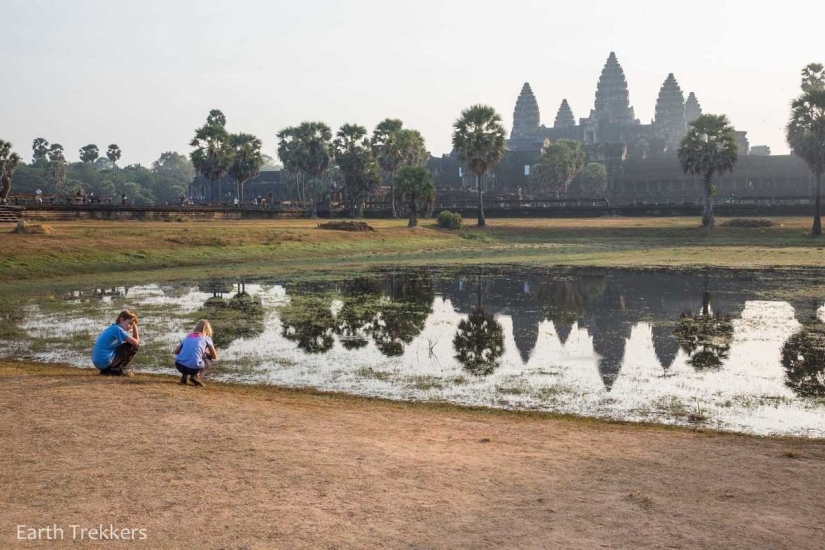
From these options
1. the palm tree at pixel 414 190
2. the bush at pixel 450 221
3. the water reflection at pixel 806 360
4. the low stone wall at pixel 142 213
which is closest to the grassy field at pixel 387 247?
the bush at pixel 450 221

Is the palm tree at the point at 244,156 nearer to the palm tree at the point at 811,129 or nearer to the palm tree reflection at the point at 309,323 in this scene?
the palm tree at the point at 811,129

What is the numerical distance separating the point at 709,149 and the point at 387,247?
2750 cm

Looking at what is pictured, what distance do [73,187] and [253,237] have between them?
3836 inches

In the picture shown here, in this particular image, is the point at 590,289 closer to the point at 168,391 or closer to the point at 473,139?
the point at 168,391

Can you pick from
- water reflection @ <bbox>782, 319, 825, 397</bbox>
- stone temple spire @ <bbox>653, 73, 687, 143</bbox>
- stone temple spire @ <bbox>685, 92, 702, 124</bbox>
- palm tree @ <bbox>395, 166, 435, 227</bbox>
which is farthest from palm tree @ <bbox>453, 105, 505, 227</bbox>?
stone temple spire @ <bbox>685, 92, 702, 124</bbox>

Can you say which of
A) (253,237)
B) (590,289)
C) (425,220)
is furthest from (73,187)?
(590,289)

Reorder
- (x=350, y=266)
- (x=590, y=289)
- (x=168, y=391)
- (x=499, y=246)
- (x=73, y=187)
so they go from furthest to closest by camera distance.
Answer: (x=73, y=187)
(x=499, y=246)
(x=350, y=266)
(x=590, y=289)
(x=168, y=391)

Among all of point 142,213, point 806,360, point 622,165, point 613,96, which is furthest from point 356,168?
point 613,96

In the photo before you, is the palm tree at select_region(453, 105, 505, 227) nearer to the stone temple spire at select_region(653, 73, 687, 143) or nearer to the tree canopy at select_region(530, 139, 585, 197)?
the tree canopy at select_region(530, 139, 585, 197)

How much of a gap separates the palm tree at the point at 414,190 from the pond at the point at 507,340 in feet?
114

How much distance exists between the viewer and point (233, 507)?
7.73 metres

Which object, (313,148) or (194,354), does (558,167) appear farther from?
(194,354)

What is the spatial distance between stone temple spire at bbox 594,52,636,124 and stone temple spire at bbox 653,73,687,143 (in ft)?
17.0

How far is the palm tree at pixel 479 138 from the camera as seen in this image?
A: 233 feet
